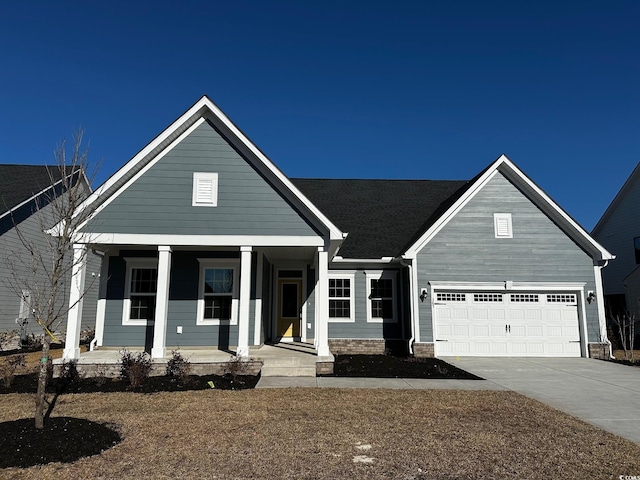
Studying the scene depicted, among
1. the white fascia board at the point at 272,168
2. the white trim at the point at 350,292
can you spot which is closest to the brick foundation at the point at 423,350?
the white trim at the point at 350,292

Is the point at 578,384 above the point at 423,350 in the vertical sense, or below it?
below

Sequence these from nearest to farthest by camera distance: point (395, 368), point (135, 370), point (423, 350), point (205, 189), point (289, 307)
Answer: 1. point (135, 370)
2. point (205, 189)
3. point (395, 368)
4. point (423, 350)
5. point (289, 307)

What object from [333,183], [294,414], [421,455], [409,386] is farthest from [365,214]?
[421,455]

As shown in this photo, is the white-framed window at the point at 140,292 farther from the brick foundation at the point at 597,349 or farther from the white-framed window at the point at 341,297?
the brick foundation at the point at 597,349

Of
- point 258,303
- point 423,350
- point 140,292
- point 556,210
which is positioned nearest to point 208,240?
point 258,303

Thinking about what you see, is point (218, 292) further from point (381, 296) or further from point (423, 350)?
point (423, 350)

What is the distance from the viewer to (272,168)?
1120cm

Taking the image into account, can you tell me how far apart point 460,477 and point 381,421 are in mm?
2133

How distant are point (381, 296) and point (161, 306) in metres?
7.86

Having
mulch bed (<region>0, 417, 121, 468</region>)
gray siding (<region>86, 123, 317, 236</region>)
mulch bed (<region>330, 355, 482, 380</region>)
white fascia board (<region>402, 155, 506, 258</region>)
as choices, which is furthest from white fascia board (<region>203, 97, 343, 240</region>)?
mulch bed (<region>0, 417, 121, 468</region>)

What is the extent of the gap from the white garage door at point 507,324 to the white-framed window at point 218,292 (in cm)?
682

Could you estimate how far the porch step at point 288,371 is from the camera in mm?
10445

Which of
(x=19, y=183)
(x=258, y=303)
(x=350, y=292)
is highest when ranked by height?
(x=19, y=183)

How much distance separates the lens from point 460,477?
4469 millimetres
